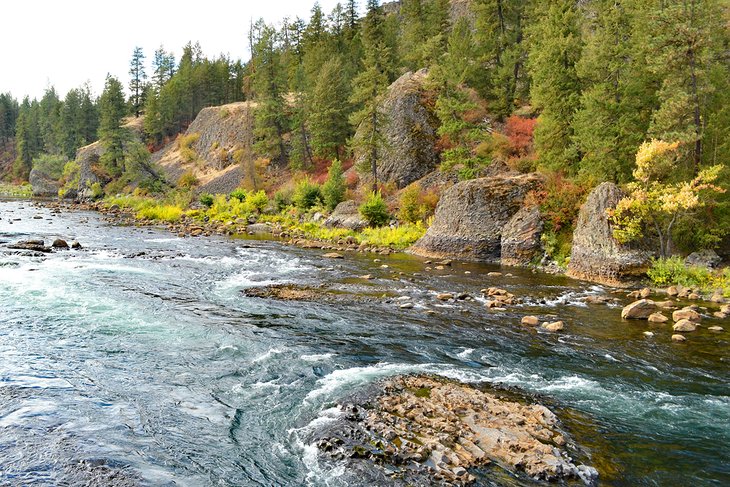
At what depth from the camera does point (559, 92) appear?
32.6m

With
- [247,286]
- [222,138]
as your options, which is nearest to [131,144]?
[222,138]

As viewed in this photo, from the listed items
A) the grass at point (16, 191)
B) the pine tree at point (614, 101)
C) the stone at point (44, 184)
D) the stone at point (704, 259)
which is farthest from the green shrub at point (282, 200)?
the grass at point (16, 191)

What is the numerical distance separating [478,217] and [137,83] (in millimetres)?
103182

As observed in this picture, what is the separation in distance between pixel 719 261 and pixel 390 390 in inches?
891

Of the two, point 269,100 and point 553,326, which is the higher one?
point 269,100

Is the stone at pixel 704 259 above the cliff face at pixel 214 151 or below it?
below

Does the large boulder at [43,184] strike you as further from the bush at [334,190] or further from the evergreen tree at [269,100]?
the bush at [334,190]

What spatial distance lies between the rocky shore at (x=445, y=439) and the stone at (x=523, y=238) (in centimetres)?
1988

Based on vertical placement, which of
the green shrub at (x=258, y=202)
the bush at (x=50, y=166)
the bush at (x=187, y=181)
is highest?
the bush at (x=50, y=166)

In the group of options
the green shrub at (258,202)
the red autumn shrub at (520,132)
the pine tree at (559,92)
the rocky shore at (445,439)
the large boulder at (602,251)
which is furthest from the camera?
the green shrub at (258,202)

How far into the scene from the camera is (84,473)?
7.15 m

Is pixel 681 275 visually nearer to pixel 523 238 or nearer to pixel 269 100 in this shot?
pixel 523 238

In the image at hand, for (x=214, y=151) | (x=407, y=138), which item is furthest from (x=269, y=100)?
(x=407, y=138)

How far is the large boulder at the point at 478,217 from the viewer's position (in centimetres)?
3077
